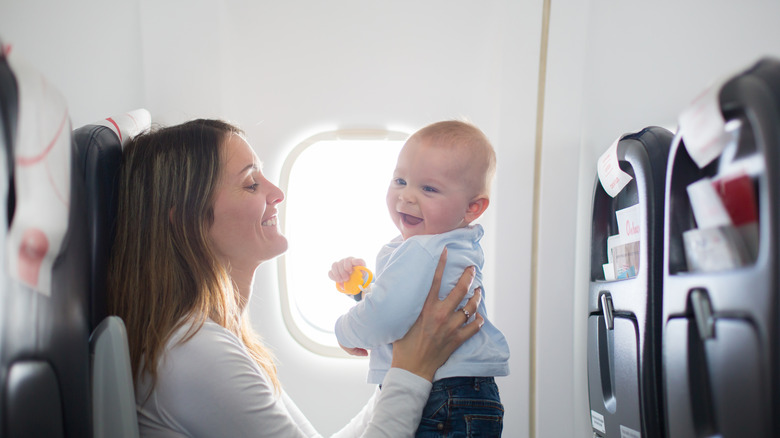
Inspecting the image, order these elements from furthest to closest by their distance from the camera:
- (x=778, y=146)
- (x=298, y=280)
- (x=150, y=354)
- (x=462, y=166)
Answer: (x=298, y=280) → (x=462, y=166) → (x=150, y=354) → (x=778, y=146)

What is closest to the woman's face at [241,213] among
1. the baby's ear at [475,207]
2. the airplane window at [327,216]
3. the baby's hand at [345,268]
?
the baby's hand at [345,268]

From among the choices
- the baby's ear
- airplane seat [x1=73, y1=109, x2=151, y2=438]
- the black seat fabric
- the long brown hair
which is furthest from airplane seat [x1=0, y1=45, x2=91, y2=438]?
the baby's ear

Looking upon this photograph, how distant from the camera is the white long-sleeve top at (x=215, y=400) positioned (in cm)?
120

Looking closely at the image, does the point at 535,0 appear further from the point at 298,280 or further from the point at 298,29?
the point at 298,280

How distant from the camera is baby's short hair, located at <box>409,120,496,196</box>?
1.45 meters

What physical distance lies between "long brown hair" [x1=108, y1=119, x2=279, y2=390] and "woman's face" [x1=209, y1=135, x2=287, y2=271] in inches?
1.2

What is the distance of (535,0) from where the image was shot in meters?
1.91

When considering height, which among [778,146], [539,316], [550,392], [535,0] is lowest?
[550,392]

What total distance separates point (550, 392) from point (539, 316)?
304 millimetres

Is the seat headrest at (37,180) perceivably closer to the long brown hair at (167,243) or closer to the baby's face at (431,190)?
the long brown hair at (167,243)

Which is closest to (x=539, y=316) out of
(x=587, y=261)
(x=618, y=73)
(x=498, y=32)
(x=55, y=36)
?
(x=587, y=261)

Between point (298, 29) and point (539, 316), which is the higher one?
point (298, 29)

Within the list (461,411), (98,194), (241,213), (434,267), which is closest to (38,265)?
(98,194)

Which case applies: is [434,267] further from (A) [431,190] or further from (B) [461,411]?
(B) [461,411]
